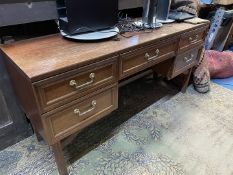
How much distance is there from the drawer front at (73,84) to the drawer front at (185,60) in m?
0.68

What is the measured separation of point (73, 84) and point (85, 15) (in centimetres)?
41

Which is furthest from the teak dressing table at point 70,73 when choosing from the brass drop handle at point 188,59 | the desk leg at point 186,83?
the desk leg at point 186,83

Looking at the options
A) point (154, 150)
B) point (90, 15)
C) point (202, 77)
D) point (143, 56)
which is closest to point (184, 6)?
point (202, 77)

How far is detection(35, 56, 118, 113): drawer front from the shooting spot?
2.57 feet

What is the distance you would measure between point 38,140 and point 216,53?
6.50 ft

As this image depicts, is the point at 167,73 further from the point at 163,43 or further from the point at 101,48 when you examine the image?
the point at 101,48

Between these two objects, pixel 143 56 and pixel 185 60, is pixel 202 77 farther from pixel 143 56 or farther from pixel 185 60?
pixel 143 56

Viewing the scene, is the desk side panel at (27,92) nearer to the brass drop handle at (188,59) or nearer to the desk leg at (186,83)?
the brass drop handle at (188,59)

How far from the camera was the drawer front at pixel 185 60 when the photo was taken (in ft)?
4.89

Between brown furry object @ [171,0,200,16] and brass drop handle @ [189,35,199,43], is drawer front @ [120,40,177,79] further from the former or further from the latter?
brown furry object @ [171,0,200,16]

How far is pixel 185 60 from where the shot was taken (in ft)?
5.12

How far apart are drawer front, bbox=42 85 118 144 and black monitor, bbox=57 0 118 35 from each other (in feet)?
1.18

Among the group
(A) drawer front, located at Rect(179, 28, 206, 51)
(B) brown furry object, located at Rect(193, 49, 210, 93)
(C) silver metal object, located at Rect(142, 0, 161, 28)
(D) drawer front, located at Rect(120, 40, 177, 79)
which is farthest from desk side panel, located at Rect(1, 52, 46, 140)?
(B) brown furry object, located at Rect(193, 49, 210, 93)

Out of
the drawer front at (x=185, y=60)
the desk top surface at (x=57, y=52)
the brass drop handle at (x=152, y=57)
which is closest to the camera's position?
the desk top surface at (x=57, y=52)
